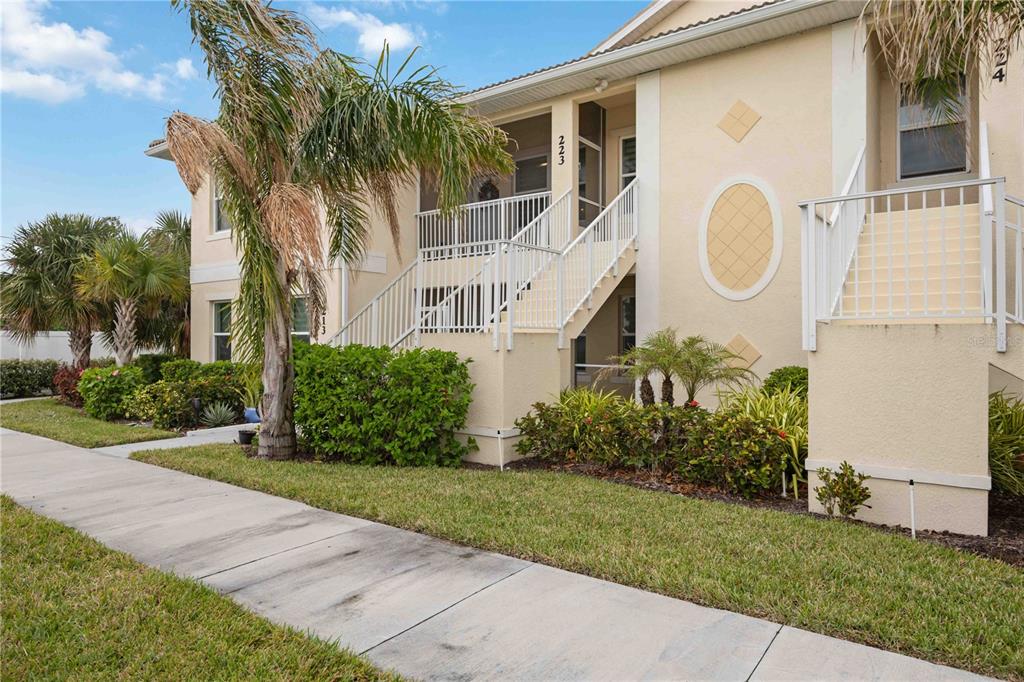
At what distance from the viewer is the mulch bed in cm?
460

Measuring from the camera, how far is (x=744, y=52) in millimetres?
9383

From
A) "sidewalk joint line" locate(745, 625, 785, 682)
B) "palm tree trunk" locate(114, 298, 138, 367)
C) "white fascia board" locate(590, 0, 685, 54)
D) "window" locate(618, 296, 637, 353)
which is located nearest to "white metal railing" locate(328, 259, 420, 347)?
"window" locate(618, 296, 637, 353)

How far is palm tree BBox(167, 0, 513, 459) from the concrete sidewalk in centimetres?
290

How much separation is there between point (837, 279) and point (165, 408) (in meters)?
10.7

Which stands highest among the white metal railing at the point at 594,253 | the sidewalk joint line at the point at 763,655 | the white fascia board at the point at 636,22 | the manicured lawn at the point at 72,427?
the white fascia board at the point at 636,22

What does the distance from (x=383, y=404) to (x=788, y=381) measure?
5.03 meters

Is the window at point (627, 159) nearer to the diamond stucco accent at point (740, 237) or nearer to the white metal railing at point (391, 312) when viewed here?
the diamond stucco accent at point (740, 237)

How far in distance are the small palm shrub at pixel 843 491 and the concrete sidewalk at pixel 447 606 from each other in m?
2.26

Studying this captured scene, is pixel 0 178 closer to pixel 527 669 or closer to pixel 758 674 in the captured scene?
pixel 527 669

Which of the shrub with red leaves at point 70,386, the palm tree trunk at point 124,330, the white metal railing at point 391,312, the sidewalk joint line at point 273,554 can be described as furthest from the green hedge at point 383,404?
the shrub with red leaves at point 70,386

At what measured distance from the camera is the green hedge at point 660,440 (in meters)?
6.07

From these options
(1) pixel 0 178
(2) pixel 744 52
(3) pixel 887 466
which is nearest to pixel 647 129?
(2) pixel 744 52

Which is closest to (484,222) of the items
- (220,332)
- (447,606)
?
(220,332)

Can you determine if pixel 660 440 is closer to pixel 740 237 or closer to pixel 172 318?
pixel 740 237
